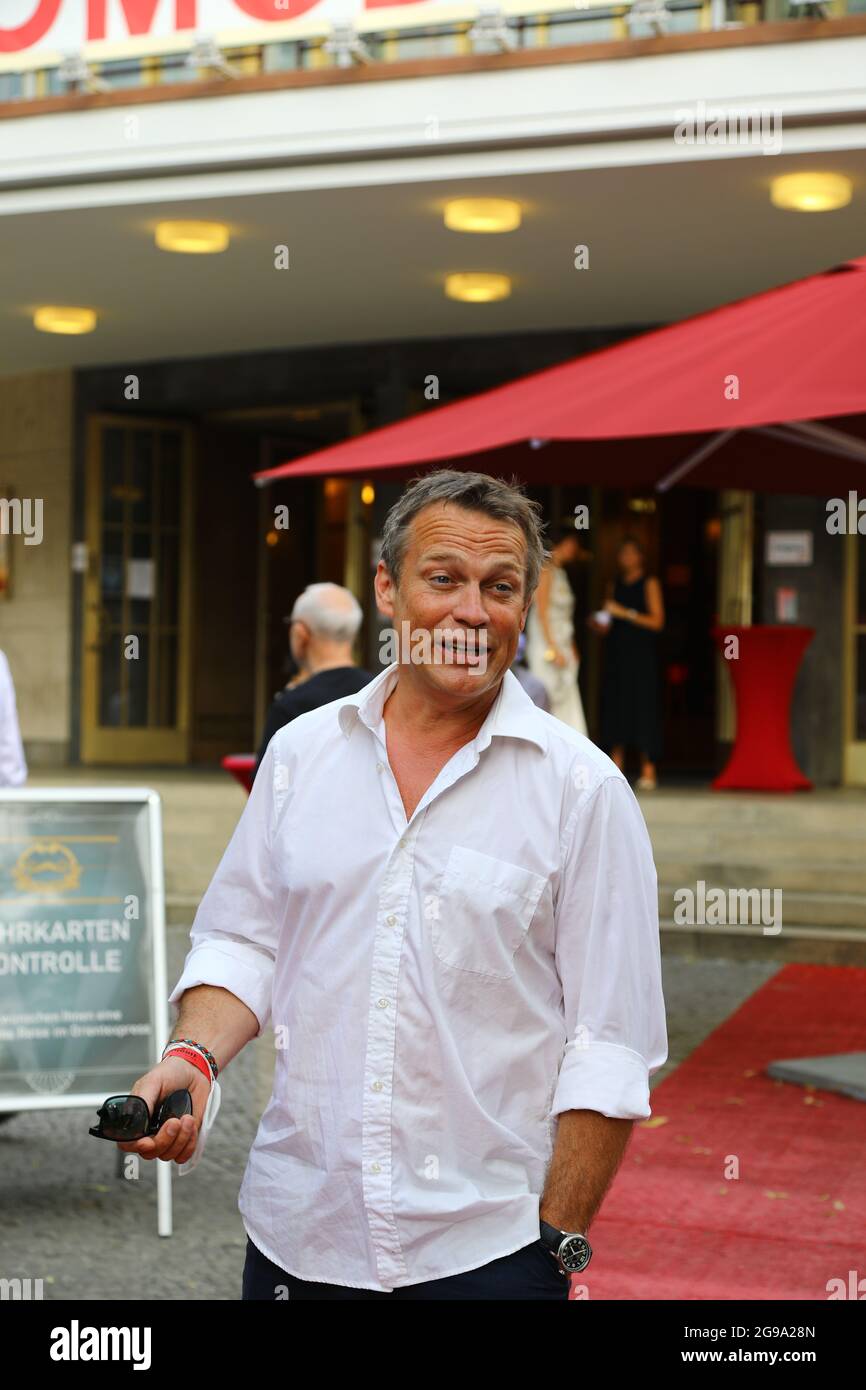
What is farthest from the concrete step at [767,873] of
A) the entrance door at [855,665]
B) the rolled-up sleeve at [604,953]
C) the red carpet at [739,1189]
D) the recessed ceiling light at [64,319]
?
the rolled-up sleeve at [604,953]

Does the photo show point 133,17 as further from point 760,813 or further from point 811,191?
point 760,813

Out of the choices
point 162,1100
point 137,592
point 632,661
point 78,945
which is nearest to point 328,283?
point 632,661

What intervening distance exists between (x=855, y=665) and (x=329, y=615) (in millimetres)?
7956

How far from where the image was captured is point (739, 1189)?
16.9ft

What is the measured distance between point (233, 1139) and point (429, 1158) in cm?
373

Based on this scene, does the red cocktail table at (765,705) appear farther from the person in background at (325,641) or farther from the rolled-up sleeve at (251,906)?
the rolled-up sleeve at (251,906)

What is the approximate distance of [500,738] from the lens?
229 centimetres

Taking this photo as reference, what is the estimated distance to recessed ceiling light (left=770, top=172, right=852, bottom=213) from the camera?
9453mm

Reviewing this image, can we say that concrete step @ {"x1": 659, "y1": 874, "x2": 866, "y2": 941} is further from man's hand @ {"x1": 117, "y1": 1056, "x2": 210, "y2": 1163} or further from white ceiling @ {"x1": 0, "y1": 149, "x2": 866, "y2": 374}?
man's hand @ {"x1": 117, "y1": 1056, "x2": 210, "y2": 1163}

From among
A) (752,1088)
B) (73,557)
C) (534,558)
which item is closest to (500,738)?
(534,558)

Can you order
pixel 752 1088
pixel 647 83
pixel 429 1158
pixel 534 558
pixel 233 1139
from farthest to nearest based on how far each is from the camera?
1. pixel 647 83
2. pixel 752 1088
3. pixel 233 1139
4. pixel 534 558
5. pixel 429 1158

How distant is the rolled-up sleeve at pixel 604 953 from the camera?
220cm

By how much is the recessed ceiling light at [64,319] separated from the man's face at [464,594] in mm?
11453

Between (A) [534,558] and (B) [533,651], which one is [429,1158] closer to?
(A) [534,558]
